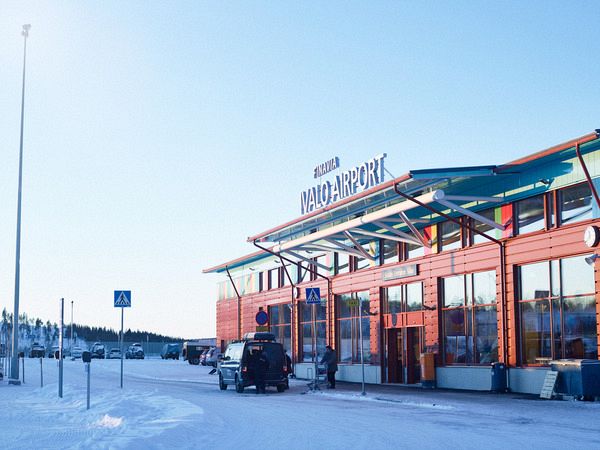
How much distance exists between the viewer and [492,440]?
12820 mm

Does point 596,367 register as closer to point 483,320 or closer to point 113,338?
point 483,320

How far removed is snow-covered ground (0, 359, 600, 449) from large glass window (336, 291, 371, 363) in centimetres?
875

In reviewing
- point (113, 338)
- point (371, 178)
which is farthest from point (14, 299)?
point (113, 338)

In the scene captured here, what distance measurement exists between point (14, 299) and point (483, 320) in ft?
61.5

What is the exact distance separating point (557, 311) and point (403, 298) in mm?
8327

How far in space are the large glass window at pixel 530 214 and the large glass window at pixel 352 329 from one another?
9934 mm

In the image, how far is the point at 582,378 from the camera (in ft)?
66.0

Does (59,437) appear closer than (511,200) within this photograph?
Yes

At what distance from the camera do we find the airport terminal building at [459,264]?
22.1m

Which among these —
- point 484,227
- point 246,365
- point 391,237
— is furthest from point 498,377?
point 246,365

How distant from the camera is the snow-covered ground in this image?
41.9 ft

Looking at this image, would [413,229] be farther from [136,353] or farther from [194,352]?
[136,353]

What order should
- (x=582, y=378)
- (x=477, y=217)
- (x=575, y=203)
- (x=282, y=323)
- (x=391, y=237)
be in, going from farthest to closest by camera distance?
(x=282, y=323) → (x=391, y=237) → (x=477, y=217) → (x=575, y=203) → (x=582, y=378)

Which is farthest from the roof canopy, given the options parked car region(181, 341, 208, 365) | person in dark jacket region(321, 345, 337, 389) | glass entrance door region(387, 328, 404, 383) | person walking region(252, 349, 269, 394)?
parked car region(181, 341, 208, 365)
